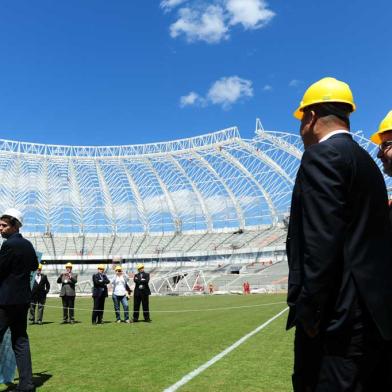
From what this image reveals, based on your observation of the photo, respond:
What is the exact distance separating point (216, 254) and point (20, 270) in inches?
2558

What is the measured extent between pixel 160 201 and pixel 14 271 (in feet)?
226

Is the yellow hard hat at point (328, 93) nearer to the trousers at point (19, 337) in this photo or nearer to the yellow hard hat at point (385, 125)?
the yellow hard hat at point (385, 125)

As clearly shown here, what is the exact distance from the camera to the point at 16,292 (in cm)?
586

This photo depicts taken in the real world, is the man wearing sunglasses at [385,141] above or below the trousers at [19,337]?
above

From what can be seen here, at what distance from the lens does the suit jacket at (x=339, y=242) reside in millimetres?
2350

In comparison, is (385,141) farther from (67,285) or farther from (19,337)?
(67,285)

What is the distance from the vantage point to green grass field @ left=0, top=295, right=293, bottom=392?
622 cm

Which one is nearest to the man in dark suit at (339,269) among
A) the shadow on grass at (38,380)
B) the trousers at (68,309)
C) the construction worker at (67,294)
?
the shadow on grass at (38,380)

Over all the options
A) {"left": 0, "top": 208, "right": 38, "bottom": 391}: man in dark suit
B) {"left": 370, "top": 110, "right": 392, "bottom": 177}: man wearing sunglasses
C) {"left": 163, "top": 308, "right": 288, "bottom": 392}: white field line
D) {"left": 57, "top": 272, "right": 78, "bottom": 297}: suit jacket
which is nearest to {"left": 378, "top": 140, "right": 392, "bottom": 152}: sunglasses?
{"left": 370, "top": 110, "right": 392, "bottom": 177}: man wearing sunglasses

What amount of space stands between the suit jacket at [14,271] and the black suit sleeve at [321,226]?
437cm

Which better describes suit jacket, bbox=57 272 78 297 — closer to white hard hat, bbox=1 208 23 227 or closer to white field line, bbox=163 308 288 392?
white field line, bbox=163 308 288 392

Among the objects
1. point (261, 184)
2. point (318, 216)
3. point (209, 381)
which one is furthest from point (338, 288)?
point (261, 184)

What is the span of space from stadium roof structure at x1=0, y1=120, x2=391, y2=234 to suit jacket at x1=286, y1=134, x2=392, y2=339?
59.4 metres

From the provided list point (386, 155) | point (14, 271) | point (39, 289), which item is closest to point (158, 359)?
point (14, 271)
